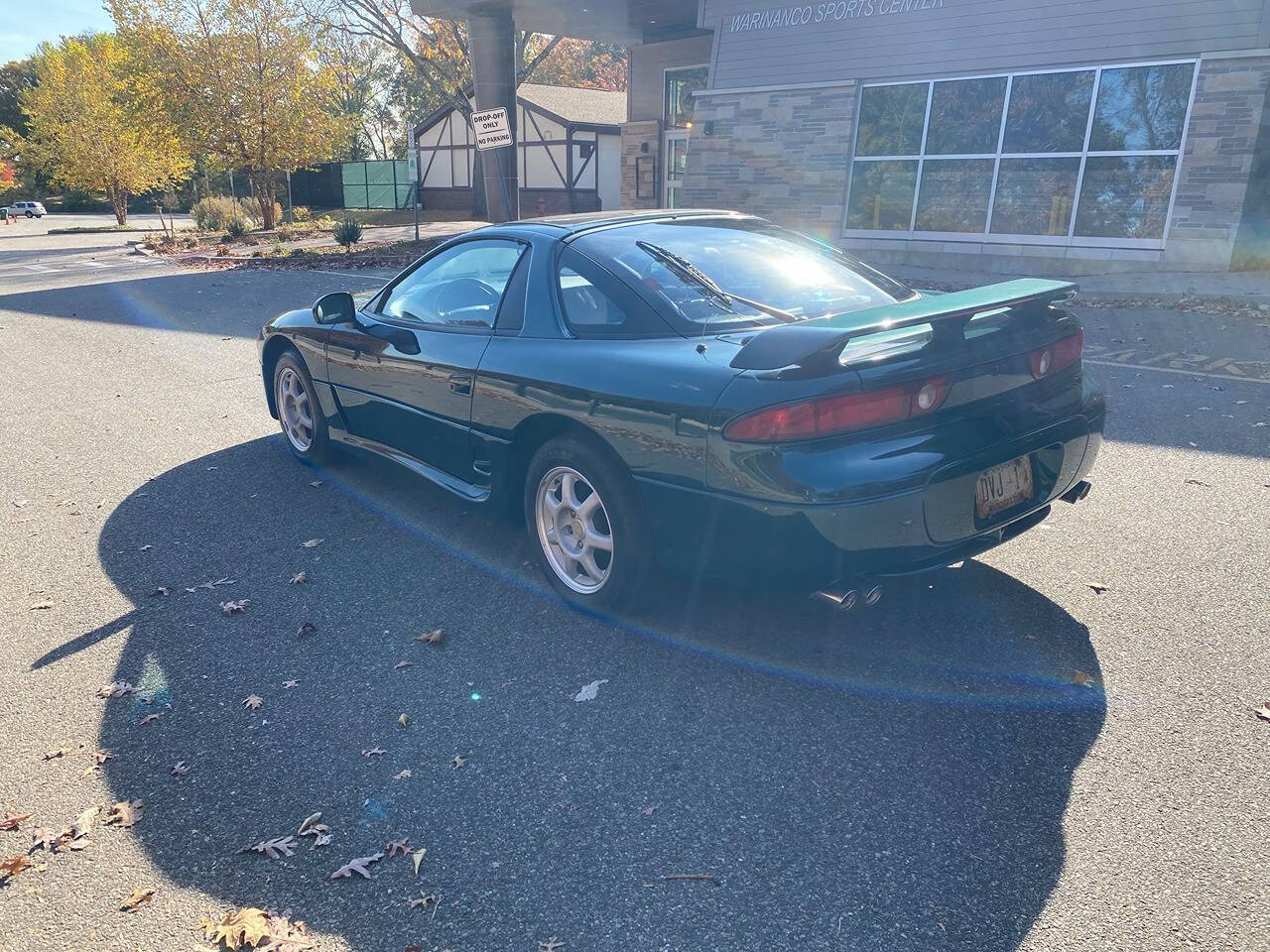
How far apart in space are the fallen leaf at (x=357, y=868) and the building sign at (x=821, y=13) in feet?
54.9

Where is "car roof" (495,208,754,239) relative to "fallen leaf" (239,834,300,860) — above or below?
above

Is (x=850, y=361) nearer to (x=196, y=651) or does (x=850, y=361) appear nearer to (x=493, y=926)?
(x=493, y=926)

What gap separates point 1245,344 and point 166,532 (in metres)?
10.0

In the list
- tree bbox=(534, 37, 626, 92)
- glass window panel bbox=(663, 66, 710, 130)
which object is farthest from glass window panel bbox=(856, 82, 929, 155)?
tree bbox=(534, 37, 626, 92)

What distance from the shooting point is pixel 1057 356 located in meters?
3.53

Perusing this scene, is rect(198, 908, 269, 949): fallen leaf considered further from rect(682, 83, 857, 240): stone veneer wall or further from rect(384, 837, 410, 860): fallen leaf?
rect(682, 83, 857, 240): stone veneer wall

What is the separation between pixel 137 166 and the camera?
39.4 m

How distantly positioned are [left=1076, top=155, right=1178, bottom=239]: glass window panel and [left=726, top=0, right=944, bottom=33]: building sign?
397 cm

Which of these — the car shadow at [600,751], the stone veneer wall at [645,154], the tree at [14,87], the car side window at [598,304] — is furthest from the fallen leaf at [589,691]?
the tree at [14,87]

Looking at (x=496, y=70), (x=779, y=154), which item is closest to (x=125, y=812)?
(x=779, y=154)

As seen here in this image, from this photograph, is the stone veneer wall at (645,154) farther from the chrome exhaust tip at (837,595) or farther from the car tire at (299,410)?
the chrome exhaust tip at (837,595)

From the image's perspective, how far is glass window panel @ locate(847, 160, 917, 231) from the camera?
54.5 ft

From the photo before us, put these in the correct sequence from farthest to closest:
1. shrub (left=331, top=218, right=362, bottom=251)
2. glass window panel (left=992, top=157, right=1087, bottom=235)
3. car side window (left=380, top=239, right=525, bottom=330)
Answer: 1. shrub (left=331, top=218, right=362, bottom=251)
2. glass window panel (left=992, top=157, right=1087, bottom=235)
3. car side window (left=380, top=239, right=525, bottom=330)

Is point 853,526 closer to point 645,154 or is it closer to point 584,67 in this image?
point 645,154
